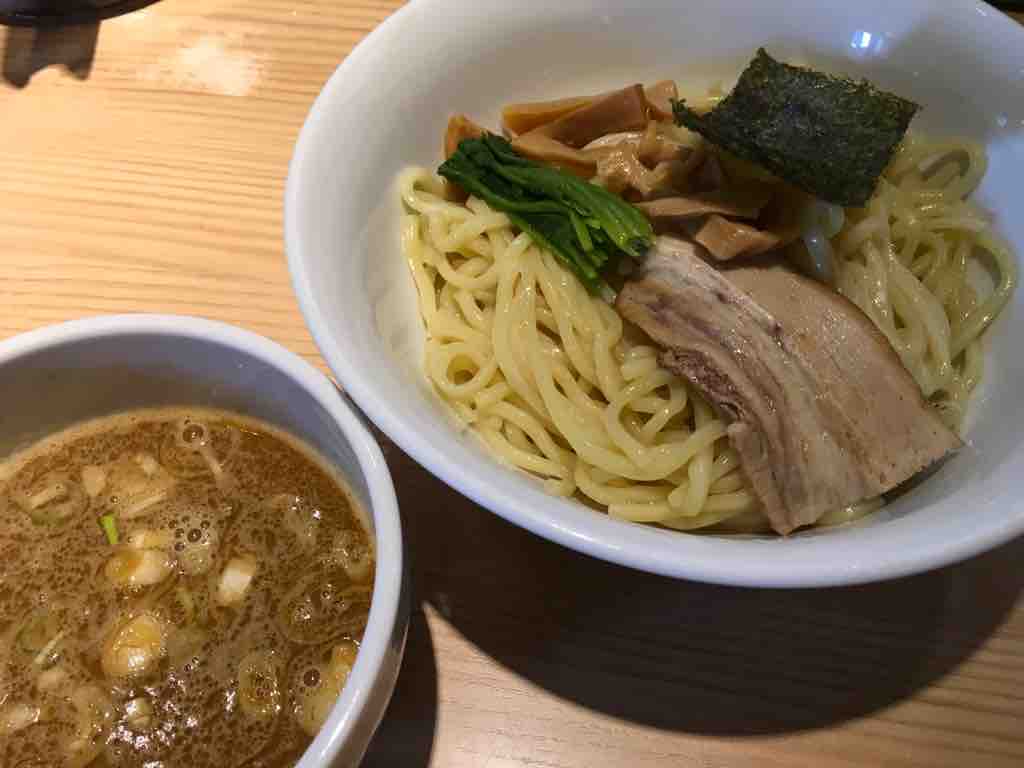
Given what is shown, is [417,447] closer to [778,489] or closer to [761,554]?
[761,554]

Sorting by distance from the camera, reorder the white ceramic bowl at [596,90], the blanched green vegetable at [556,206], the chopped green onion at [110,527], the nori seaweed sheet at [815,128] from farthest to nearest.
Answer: the blanched green vegetable at [556,206]
the nori seaweed sheet at [815,128]
the chopped green onion at [110,527]
the white ceramic bowl at [596,90]

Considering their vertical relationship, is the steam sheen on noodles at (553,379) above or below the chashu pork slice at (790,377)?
below

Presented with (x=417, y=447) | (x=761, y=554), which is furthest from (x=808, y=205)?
(x=417, y=447)

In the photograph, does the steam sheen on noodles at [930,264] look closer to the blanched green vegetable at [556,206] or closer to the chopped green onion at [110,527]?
the blanched green vegetable at [556,206]

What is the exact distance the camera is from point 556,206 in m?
1.89

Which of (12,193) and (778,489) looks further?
(12,193)

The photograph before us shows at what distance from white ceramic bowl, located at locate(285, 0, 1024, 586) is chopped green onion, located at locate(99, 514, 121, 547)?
1.70ft

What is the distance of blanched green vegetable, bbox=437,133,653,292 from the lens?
6.01ft

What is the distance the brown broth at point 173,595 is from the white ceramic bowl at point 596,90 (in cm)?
28

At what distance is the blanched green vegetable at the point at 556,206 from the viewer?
183 centimetres

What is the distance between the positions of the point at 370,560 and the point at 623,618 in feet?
1.72

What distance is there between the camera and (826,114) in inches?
65.8

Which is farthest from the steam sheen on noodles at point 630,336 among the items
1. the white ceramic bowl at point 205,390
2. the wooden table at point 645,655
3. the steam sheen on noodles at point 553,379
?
the white ceramic bowl at point 205,390

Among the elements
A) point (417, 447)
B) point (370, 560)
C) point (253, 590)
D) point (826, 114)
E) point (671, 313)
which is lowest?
point (253, 590)
